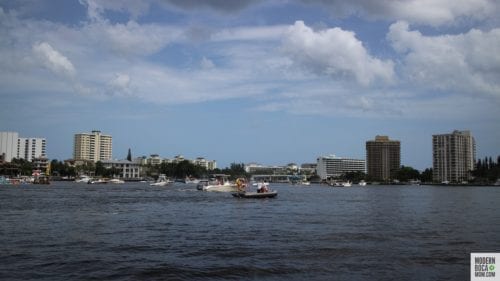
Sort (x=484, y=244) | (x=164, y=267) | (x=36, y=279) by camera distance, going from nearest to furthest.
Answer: (x=36, y=279)
(x=164, y=267)
(x=484, y=244)

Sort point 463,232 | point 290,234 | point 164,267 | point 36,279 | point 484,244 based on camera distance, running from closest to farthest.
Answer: point 36,279
point 164,267
point 484,244
point 290,234
point 463,232

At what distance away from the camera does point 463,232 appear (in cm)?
3919

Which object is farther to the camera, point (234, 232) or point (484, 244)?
point (234, 232)

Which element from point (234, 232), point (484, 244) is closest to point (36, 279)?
point (234, 232)

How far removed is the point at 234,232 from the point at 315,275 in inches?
620

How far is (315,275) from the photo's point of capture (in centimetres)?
2266

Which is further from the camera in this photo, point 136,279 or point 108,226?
point 108,226

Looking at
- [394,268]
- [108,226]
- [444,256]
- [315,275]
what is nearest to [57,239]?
Result: [108,226]

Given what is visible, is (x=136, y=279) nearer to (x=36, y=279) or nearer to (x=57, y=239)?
(x=36, y=279)

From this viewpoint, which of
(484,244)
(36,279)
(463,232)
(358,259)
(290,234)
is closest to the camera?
(36,279)

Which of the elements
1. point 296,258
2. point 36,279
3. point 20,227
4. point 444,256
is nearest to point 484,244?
point 444,256

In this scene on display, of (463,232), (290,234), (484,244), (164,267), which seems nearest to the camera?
(164,267)

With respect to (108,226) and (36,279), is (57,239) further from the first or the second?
(36,279)

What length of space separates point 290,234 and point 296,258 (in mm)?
9901
